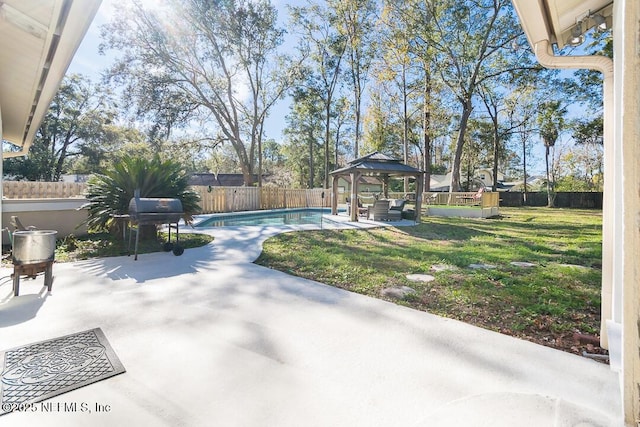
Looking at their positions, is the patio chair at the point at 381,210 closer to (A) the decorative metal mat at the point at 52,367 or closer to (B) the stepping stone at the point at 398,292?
(B) the stepping stone at the point at 398,292

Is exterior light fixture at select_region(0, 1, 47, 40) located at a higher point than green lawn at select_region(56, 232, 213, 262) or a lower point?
higher

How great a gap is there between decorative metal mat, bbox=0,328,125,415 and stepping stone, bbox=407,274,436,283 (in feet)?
12.1

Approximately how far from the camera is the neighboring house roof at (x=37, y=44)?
228cm

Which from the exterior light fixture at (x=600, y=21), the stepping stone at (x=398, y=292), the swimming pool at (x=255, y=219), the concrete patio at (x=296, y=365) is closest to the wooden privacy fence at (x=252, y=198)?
the swimming pool at (x=255, y=219)

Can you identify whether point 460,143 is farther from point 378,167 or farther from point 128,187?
point 128,187

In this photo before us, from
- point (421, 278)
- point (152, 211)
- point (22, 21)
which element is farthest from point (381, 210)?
point (22, 21)

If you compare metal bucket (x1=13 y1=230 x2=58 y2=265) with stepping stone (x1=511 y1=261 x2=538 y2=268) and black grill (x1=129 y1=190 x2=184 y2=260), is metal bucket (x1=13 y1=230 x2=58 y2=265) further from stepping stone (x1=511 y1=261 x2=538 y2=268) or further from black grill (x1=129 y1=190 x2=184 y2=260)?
stepping stone (x1=511 y1=261 x2=538 y2=268)

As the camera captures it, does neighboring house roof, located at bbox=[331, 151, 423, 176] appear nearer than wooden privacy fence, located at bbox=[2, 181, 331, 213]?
No

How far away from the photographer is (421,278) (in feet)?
15.2

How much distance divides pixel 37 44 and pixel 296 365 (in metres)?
3.81

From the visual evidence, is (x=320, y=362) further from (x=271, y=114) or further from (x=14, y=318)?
(x=271, y=114)

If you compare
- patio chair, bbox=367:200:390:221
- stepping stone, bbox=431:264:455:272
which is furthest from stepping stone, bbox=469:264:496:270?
patio chair, bbox=367:200:390:221

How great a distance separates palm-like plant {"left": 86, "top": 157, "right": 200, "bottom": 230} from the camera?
6.37m

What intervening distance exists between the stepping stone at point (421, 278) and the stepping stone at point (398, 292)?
45cm
